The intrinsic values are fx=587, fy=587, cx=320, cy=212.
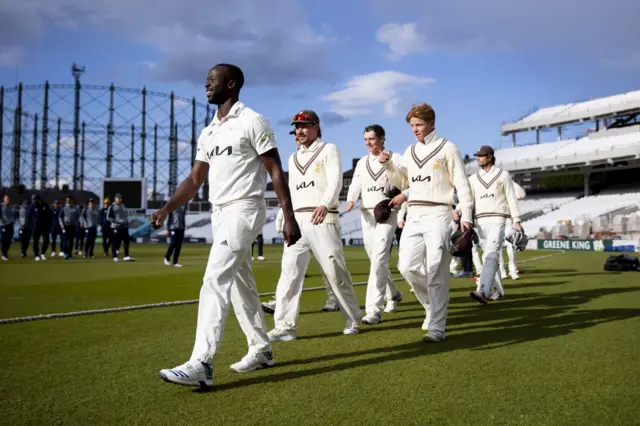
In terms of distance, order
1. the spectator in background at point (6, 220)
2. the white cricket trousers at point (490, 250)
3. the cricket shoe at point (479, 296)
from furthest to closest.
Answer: the spectator in background at point (6, 220), the white cricket trousers at point (490, 250), the cricket shoe at point (479, 296)

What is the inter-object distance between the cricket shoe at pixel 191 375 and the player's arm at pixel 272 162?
1007mm

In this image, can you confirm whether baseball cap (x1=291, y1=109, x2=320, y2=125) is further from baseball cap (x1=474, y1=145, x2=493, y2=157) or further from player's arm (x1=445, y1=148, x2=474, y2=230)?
baseball cap (x1=474, y1=145, x2=493, y2=157)

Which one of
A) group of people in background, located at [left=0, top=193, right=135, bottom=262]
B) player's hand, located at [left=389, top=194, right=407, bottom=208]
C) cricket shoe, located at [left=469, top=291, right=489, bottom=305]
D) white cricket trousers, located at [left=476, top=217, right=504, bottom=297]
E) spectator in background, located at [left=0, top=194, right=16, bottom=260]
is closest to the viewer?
player's hand, located at [left=389, top=194, right=407, bottom=208]

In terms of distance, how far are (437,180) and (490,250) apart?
117 inches

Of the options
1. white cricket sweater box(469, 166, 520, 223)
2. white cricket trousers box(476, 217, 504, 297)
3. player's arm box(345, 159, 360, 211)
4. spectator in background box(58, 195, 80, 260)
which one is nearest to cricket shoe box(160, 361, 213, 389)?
player's arm box(345, 159, 360, 211)

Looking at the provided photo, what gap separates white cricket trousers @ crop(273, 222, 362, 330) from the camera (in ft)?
18.7

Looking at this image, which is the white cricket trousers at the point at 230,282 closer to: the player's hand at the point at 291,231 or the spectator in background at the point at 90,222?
the player's hand at the point at 291,231

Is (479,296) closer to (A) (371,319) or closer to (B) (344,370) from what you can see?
(A) (371,319)

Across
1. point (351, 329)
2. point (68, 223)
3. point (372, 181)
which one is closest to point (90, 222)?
point (68, 223)

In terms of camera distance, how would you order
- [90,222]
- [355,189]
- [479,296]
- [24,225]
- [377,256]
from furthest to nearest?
[90,222] < [24,225] < [355,189] < [479,296] < [377,256]

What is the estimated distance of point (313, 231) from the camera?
5.81 meters

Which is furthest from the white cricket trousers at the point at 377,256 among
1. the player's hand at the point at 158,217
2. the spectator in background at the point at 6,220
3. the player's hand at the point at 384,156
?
the spectator in background at the point at 6,220

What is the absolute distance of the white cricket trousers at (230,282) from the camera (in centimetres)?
385

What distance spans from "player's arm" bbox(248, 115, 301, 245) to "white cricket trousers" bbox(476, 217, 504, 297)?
4.66 metres
